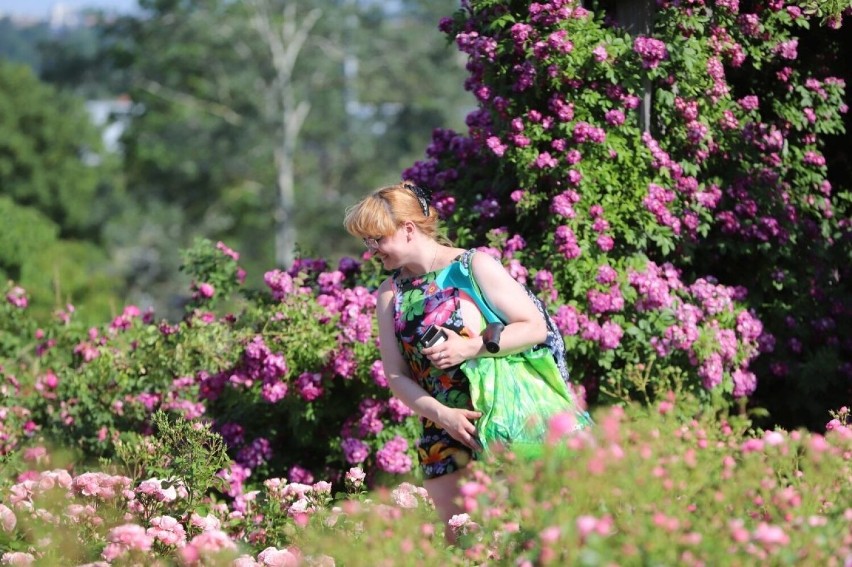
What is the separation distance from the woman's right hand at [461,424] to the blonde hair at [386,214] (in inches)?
19.7

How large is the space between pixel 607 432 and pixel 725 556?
29cm

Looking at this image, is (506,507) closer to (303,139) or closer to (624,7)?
(624,7)

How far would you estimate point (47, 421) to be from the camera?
518 cm

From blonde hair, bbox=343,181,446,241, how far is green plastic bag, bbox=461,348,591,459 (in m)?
0.41

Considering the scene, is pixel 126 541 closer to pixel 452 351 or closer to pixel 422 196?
pixel 452 351

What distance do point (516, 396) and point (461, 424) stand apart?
0.16 meters

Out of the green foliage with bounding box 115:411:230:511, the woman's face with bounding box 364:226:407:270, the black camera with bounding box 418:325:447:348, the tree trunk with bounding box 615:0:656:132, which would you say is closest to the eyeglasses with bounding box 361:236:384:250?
the woman's face with bounding box 364:226:407:270

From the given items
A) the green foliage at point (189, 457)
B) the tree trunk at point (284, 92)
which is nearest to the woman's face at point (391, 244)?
the green foliage at point (189, 457)

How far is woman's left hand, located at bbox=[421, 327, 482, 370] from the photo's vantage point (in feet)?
9.11

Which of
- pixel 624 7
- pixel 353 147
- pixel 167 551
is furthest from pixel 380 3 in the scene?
pixel 167 551

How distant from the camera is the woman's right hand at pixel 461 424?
2.77 meters

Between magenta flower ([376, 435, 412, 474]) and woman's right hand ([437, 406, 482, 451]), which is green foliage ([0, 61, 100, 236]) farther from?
woman's right hand ([437, 406, 482, 451])

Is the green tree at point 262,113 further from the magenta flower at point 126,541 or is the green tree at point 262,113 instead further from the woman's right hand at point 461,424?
the magenta flower at point 126,541

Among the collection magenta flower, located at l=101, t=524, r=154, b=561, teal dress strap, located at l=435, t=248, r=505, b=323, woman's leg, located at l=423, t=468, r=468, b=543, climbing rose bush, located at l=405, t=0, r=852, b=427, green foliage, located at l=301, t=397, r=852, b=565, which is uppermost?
climbing rose bush, located at l=405, t=0, r=852, b=427
